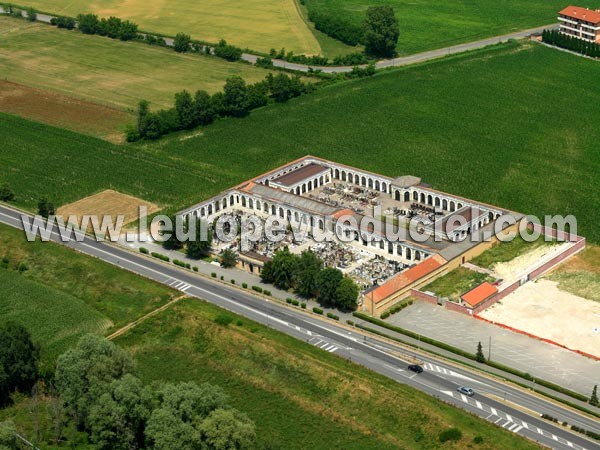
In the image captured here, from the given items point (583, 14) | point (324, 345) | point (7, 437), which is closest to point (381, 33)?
point (583, 14)

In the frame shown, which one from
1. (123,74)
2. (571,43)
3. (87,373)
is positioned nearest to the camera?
(87,373)

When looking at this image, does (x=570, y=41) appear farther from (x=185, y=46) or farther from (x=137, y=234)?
(x=137, y=234)

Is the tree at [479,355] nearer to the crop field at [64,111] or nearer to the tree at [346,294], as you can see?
the tree at [346,294]

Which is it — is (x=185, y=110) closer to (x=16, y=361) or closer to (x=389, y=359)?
(x=16, y=361)

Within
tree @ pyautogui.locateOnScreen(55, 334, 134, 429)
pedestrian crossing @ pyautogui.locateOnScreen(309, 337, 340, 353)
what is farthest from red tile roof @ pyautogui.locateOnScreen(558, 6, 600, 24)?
tree @ pyautogui.locateOnScreen(55, 334, 134, 429)

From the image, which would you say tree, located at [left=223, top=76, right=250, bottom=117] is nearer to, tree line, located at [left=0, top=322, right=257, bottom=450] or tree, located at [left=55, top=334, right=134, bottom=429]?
tree line, located at [left=0, top=322, right=257, bottom=450]
